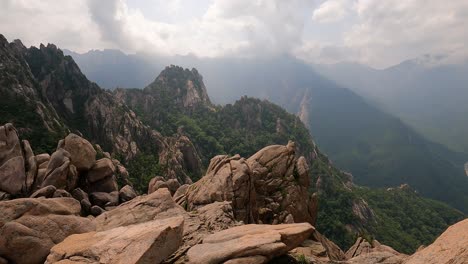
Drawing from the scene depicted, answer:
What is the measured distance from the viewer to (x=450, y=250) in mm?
16438

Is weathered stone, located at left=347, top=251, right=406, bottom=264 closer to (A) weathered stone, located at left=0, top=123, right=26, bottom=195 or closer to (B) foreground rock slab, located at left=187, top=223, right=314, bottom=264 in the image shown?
(B) foreground rock slab, located at left=187, top=223, right=314, bottom=264

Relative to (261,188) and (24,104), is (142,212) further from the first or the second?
(24,104)

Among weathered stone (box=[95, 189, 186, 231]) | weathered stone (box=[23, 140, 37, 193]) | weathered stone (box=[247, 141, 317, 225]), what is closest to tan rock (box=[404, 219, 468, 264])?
weathered stone (box=[95, 189, 186, 231])

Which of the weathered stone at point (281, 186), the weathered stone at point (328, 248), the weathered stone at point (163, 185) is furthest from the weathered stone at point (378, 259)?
the weathered stone at point (163, 185)

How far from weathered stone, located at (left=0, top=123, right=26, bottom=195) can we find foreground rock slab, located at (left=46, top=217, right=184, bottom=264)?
19.1m

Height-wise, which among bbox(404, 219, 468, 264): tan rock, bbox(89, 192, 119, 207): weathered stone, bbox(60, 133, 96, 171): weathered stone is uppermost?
bbox(60, 133, 96, 171): weathered stone

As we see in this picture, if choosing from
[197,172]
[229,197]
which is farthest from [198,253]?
[197,172]

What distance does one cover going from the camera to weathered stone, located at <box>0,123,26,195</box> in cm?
3578

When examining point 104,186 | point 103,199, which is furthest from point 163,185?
point 103,199

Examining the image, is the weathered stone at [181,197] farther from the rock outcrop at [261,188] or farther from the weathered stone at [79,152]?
the weathered stone at [79,152]

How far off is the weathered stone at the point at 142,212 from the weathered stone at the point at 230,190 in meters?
9.22

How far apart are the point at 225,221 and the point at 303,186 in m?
28.7

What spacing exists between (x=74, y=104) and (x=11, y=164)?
115 m

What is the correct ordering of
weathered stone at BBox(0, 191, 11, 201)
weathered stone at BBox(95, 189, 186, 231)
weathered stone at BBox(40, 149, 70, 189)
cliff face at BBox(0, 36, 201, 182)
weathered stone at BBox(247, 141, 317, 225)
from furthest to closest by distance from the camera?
cliff face at BBox(0, 36, 201, 182)
weathered stone at BBox(247, 141, 317, 225)
weathered stone at BBox(40, 149, 70, 189)
weathered stone at BBox(0, 191, 11, 201)
weathered stone at BBox(95, 189, 186, 231)
